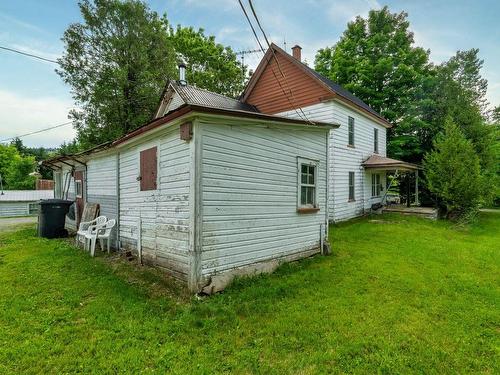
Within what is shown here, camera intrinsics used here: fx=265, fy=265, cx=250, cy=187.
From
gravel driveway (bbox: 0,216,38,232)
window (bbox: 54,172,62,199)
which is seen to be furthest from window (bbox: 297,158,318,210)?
gravel driveway (bbox: 0,216,38,232)

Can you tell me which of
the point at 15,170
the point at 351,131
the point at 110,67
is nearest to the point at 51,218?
the point at 110,67

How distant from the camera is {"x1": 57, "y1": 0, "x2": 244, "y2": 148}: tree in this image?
49.2 feet

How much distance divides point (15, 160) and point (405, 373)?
176 ft

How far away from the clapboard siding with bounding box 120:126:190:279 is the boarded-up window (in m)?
0.13

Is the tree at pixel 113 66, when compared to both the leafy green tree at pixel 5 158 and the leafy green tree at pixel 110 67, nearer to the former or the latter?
the leafy green tree at pixel 110 67

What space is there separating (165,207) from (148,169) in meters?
1.23

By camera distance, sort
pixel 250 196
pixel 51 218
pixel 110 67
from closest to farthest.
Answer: pixel 250 196 < pixel 51 218 < pixel 110 67

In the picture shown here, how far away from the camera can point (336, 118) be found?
12172 millimetres

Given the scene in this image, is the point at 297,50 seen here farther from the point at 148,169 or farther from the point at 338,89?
the point at 148,169

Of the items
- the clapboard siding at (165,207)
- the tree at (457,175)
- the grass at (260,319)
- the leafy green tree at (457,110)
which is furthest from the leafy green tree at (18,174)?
the leafy green tree at (457,110)

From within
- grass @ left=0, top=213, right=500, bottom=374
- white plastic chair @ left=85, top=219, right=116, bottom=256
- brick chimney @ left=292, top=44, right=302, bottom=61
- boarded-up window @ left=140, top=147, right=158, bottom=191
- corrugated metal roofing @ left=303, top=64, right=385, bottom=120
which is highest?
brick chimney @ left=292, top=44, right=302, bottom=61

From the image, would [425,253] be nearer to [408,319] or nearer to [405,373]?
[408,319]

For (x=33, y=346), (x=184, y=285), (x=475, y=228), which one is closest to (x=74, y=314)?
(x=33, y=346)

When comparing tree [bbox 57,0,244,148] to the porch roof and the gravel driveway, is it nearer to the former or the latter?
the gravel driveway
